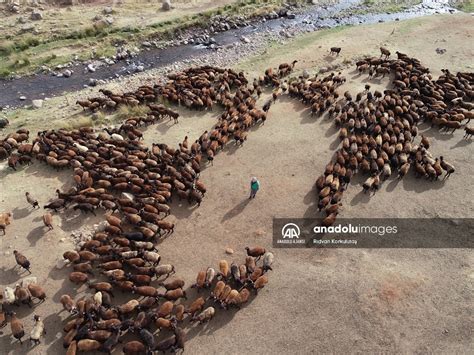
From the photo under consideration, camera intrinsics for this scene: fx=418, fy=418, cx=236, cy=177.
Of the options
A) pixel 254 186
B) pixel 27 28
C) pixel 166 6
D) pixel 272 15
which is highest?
pixel 166 6

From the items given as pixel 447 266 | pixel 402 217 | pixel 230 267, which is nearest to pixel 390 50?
pixel 402 217

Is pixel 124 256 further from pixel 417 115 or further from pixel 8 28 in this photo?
pixel 8 28

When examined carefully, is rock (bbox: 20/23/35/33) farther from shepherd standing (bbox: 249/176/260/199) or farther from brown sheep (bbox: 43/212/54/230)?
shepherd standing (bbox: 249/176/260/199)

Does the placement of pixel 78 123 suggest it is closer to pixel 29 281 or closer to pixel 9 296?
pixel 29 281

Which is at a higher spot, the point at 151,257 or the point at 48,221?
the point at 48,221

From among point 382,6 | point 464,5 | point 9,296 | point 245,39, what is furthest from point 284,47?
point 9,296

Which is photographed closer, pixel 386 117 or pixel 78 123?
pixel 386 117
